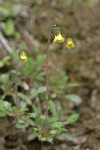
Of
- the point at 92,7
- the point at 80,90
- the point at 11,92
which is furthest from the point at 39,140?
the point at 92,7

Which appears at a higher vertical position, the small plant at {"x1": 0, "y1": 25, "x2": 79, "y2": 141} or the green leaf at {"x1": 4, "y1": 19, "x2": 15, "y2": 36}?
the green leaf at {"x1": 4, "y1": 19, "x2": 15, "y2": 36}

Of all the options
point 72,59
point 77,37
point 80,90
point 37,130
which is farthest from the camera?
point 77,37

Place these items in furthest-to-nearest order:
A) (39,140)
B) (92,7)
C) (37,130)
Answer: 1. (92,7)
2. (39,140)
3. (37,130)

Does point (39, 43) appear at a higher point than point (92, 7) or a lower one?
lower

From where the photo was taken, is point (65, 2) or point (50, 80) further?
point (65, 2)

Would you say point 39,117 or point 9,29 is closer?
point 39,117

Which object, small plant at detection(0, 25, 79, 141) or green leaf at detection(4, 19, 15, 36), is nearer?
small plant at detection(0, 25, 79, 141)

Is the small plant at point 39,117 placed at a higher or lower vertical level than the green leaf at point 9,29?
lower

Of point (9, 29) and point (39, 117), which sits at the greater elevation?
point (9, 29)

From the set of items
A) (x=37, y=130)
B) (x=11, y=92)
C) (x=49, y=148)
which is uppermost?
(x=11, y=92)

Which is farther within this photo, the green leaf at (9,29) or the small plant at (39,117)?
the green leaf at (9,29)

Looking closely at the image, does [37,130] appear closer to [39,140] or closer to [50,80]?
[39,140]
